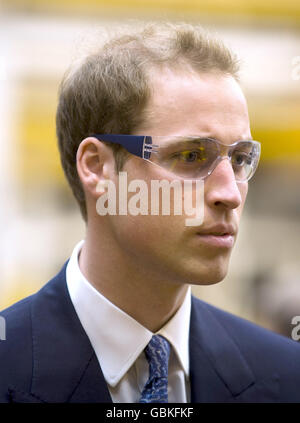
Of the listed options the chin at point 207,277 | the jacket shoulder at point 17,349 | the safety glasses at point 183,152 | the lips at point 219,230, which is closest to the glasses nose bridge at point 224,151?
the safety glasses at point 183,152

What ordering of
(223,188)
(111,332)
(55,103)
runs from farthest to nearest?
(55,103), (111,332), (223,188)

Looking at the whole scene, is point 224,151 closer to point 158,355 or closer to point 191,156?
point 191,156

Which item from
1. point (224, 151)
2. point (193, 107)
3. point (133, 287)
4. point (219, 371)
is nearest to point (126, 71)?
point (193, 107)

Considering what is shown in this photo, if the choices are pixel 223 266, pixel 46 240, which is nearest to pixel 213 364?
pixel 223 266

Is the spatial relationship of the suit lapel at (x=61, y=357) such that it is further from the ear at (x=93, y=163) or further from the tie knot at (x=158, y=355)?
the ear at (x=93, y=163)

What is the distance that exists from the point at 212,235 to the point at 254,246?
8.77ft

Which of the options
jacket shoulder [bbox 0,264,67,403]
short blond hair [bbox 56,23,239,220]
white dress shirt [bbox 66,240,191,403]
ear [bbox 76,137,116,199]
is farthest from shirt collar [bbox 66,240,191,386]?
short blond hair [bbox 56,23,239,220]

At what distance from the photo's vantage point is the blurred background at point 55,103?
11.5ft

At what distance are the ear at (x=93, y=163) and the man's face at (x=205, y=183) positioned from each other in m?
0.10

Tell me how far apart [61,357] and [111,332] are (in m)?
0.15

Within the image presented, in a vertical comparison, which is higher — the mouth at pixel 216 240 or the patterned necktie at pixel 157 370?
the mouth at pixel 216 240

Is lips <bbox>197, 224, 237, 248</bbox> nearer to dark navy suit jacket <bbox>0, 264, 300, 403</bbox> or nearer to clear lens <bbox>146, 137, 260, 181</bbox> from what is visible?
clear lens <bbox>146, 137, 260, 181</bbox>

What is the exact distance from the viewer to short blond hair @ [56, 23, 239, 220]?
1.54 m

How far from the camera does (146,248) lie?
1.51 meters
